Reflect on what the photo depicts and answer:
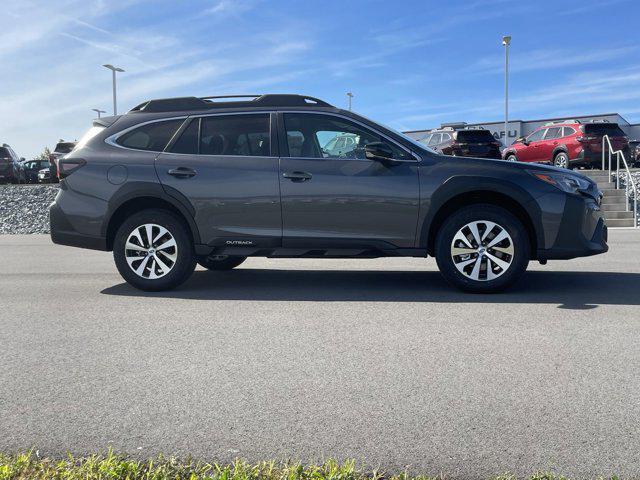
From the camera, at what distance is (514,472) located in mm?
2549

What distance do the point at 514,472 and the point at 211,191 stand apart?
456 cm

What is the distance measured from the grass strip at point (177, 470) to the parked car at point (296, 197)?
3.89 m

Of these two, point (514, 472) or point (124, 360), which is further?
point (124, 360)

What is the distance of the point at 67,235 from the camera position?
6.86m

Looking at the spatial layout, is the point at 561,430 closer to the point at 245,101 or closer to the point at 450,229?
the point at 450,229

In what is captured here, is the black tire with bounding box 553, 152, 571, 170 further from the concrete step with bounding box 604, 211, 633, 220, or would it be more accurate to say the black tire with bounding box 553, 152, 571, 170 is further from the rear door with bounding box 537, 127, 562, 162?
the concrete step with bounding box 604, 211, 633, 220

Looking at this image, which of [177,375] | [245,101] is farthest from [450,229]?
[177,375]

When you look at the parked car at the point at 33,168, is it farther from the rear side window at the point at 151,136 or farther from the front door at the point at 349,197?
the front door at the point at 349,197

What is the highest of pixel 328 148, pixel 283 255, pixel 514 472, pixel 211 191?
pixel 328 148

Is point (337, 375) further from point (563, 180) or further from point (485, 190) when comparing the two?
point (563, 180)

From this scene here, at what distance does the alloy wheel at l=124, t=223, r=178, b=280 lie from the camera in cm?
663

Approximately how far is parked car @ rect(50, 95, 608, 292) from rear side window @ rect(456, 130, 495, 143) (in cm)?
2007

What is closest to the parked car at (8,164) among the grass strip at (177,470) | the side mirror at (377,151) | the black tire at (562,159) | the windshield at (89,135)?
the black tire at (562,159)

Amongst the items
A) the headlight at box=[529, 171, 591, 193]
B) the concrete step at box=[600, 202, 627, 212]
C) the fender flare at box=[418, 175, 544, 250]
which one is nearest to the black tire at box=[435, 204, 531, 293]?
the fender flare at box=[418, 175, 544, 250]
